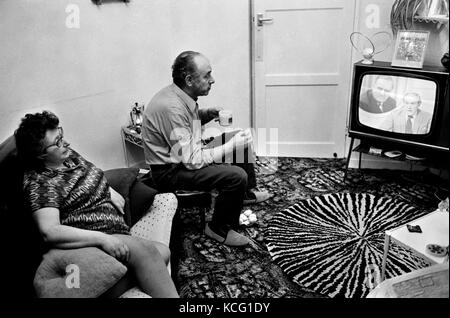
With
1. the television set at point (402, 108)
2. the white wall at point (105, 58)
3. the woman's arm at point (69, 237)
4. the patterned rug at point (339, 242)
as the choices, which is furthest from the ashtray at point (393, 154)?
the woman's arm at point (69, 237)

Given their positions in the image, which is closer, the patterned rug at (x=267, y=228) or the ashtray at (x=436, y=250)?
the ashtray at (x=436, y=250)

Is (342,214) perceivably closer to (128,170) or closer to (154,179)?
(154,179)

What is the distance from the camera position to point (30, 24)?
2.45 meters

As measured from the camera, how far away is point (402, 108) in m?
2.76

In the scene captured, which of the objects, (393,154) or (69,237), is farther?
(393,154)

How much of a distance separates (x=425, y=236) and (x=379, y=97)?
1.21 metres

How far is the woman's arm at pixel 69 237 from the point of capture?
5.20 feet

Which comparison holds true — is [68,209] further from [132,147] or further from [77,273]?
[132,147]

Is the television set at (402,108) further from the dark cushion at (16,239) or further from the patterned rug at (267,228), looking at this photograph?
the dark cushion at (16,239)

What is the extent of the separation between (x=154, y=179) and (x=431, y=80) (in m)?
1.76

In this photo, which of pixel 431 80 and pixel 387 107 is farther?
pixel 387 107

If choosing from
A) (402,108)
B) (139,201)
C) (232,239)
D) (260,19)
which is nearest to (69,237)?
(139,201)

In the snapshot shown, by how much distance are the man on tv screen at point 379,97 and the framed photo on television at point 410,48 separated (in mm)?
128
